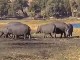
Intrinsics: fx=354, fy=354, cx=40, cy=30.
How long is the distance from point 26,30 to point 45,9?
92910 millimetres

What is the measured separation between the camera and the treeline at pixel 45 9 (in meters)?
128

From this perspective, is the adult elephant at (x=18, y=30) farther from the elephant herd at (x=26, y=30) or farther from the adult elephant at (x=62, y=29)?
the adult elephant at (x=62, y=29)

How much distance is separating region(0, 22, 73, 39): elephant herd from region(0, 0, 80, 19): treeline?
8519 cm

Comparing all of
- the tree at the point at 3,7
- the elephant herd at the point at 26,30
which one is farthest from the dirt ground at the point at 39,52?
the tree at the point at 3,7

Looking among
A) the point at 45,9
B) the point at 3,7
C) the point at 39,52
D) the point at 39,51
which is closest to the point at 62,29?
the point at 39,51

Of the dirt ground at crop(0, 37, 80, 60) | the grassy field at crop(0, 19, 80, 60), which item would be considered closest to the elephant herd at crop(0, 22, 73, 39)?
the grassy field at crop(0, 19, 80, 60)

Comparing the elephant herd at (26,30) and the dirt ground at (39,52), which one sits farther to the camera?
the elephant herd at (26,30)

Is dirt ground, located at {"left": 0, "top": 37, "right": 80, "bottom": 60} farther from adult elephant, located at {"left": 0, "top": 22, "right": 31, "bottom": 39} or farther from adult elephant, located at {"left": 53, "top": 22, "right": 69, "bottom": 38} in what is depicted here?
adult elephant, located at {"left": 53, "top": 22, "right": 69, "bottom": 38}

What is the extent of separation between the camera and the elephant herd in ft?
125

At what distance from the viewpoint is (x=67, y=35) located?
4028cm

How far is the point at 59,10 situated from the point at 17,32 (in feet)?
336

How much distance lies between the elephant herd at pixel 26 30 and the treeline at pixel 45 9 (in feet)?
279

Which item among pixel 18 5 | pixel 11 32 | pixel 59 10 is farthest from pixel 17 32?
pixel 18 5

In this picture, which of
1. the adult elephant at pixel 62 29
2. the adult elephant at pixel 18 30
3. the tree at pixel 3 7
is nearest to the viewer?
the adult elephant at pixel 18 30
